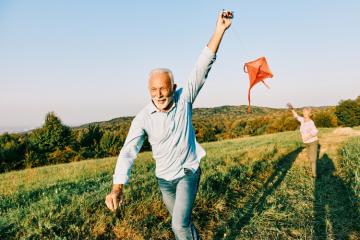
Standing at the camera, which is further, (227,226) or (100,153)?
(100,153)

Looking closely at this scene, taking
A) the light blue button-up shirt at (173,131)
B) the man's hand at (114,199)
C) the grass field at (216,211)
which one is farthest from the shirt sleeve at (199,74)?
the grass field at (216,211)

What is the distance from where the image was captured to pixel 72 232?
4.46m

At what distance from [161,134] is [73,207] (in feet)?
8.59

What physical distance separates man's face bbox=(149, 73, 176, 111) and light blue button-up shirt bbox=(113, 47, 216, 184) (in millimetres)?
75

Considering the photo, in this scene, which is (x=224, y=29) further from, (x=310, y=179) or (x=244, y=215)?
(x=310, y=179)

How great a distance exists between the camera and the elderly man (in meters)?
3.14

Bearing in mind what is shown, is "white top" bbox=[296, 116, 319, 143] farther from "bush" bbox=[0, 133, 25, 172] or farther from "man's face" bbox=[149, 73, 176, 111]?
"bush" bbox=[0, 133, 25, 172]

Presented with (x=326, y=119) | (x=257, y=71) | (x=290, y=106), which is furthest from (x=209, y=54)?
(x=326, y=119)

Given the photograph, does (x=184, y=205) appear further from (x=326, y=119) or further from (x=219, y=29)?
(x=326, y=119)

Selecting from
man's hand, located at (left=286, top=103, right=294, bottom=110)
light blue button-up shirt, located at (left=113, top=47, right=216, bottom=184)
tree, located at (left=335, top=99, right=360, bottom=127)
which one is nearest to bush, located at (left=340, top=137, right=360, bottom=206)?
man's hand, located at (left=286, top=103, right=294, bottom=110)

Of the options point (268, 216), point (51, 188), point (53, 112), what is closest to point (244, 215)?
point (268, 216)

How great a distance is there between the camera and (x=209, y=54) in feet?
10.3

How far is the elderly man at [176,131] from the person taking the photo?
10.3 feet

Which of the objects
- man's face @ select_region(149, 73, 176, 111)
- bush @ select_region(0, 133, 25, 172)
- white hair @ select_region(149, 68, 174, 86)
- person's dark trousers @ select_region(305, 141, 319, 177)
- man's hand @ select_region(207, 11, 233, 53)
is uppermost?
man's hand @ select_region(207, 11, 233, 53)
